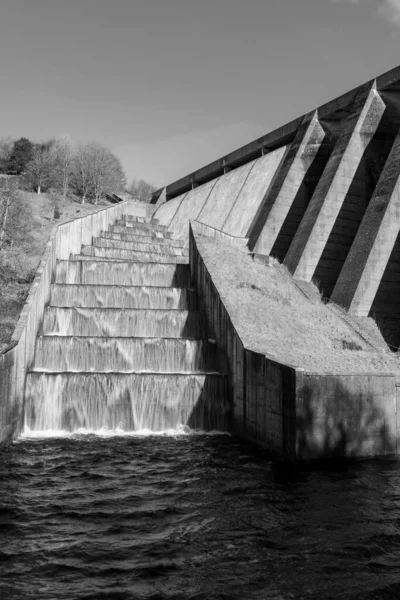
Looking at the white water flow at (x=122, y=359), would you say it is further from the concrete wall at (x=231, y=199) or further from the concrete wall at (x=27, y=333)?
the concrete wall at (x=231, y=199)

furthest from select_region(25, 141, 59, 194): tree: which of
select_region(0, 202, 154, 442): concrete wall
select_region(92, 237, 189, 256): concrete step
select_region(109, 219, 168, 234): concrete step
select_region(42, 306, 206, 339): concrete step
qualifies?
select_region(42, 306, 206, 339): concrete step

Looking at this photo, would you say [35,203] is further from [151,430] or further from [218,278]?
[151,430]

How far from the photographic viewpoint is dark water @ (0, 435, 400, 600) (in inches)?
237

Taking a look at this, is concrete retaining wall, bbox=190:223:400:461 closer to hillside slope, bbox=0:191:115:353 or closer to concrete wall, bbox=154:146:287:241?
hillside slope, bbox=0:191:115:353

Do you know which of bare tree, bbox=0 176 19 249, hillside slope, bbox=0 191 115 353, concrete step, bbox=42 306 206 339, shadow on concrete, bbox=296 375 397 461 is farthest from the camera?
bare tree, bbox=0 176 19 249

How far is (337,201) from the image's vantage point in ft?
84.4

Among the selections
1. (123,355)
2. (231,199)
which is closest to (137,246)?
(231,199)

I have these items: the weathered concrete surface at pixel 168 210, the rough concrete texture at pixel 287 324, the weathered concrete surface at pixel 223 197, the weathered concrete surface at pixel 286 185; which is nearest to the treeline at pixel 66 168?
the weathered concrete surface at pixel 168 210

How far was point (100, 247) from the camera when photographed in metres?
27.0

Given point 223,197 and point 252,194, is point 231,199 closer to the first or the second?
point 223,197

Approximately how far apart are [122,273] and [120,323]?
201 inches

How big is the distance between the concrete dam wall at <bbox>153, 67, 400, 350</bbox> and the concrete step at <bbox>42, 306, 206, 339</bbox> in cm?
663

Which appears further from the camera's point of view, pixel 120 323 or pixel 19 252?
pixel 19 252

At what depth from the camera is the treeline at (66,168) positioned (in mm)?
67188
